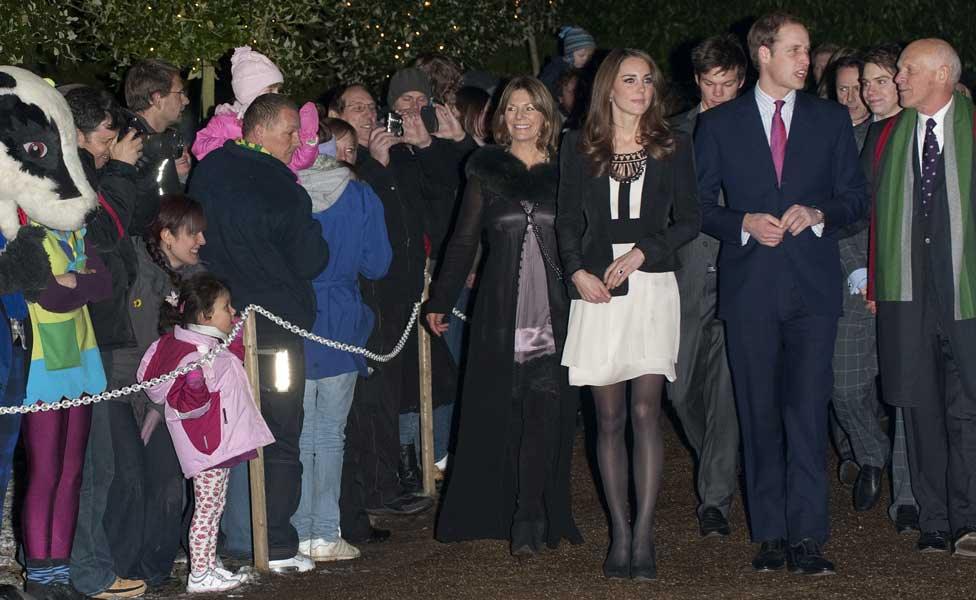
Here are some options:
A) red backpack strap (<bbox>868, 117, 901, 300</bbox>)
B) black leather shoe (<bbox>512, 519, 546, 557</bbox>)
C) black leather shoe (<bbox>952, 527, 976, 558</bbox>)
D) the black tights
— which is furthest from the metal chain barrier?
black leather shoe (<bbox>952, 527, 976, 558</bbox>)

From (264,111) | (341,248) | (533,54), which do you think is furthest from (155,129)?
(533,54)

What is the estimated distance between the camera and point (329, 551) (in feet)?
23.1

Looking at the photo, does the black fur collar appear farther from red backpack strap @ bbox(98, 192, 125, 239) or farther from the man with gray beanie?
the man with gray beanie

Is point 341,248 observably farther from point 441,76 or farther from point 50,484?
point 441,76

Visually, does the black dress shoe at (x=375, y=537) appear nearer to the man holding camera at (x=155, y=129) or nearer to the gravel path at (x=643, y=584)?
the gravel path at (x=643, y=584)

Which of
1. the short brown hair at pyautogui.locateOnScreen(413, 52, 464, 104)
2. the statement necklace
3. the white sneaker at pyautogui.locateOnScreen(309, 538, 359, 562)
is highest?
the short brown hair at pyautogui.locateOnScreen(413, 52, 464, 104)

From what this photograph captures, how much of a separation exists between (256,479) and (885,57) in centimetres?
371

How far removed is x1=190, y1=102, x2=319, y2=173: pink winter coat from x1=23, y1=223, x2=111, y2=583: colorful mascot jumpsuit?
114 centimetres

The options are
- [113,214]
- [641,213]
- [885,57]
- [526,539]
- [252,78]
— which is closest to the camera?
[113,214]

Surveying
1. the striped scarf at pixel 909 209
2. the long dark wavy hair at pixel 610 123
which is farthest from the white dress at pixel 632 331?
the striped scarf at pixel 909 209

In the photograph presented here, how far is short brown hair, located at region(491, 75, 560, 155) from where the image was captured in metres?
6.78

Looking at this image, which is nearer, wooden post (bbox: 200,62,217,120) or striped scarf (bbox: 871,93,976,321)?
striped scarf (bbox: 871,93,976,321)

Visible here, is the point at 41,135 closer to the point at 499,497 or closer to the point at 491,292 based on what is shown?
the point at 491,292

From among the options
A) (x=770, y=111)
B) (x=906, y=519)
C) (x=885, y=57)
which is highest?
(x=885, y=57)
